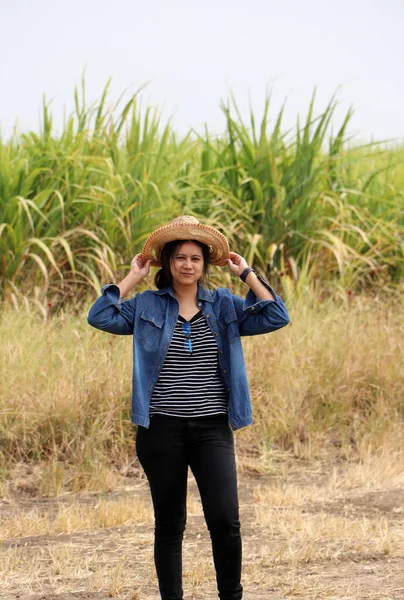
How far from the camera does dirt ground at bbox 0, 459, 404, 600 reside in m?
4.67

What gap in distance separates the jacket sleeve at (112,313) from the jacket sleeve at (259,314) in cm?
46

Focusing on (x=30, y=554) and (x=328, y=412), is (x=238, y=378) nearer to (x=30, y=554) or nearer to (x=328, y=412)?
(x=30, y=554)

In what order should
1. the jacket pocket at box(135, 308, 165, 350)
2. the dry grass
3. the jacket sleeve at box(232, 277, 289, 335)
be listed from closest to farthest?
the jacket pocket at box(135, 308, 165, 350), the jacket sleeve at box(232, 277, 289, 335), the dry grass

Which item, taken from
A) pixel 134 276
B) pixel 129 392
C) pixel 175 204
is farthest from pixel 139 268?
pixel 175 204

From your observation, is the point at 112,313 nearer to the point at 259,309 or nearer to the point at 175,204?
the point at 259,309

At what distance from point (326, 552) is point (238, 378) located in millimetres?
1759

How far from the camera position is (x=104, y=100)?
398 inches

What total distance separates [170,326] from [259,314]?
396mm

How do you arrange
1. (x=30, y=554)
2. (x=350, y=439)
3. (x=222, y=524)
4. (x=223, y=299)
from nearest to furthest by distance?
(x=222, y=524), (x=223, y=299), (x=30, y=554), (x=350, y=439)

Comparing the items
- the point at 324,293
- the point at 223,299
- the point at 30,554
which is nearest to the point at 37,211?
the point at 324,293

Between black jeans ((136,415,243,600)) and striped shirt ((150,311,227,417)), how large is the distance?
4cm

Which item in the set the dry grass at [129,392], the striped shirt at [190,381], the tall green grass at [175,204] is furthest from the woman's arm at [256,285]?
the tall green grass at [175,204]

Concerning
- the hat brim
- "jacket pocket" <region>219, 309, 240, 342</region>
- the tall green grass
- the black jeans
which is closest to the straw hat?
the hat brim

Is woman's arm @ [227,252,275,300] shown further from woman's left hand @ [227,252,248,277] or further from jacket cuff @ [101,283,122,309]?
jacket cuff @ [101,283,122,309]
